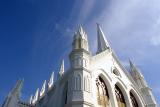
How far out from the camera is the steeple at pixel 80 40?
72.6 ft

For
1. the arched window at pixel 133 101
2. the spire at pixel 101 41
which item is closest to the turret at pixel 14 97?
the spire at pixel 101 41

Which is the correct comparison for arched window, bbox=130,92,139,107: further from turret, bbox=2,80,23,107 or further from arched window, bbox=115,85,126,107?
turret, bbox=2,80,23,107

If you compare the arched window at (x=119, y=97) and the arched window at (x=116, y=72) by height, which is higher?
the arched window at (x=116, y=72)

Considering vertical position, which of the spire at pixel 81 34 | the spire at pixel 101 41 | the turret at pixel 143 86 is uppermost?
the spire at pixel 101 41

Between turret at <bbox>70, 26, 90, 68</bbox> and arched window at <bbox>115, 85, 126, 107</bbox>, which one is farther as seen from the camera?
arched window at <bbox>115, 85, 126, 107</bbox>

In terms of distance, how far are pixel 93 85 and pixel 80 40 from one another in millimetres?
5353

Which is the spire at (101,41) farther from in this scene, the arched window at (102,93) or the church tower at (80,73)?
the arched window at (102,93)

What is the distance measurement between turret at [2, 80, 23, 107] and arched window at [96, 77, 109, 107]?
1104cm

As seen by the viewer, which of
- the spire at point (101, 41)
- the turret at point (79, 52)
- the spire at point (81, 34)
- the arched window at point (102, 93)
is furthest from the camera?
the spire at point (101, 41)

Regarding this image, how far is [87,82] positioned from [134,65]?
14245 millimetres

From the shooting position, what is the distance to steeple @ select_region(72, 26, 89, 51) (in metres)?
22.1

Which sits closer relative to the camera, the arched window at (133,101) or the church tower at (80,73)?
the church tower at (80,73)

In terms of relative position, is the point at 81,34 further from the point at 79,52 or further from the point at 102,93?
the point at 102,93

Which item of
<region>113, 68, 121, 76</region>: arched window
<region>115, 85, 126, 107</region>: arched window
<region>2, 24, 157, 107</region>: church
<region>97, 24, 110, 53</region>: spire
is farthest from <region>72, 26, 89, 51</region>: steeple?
<region>97, 24, 110, 53</region>: spire
